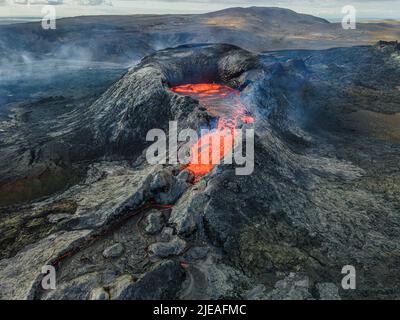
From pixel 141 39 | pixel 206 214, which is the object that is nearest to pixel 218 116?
pixel 206 214

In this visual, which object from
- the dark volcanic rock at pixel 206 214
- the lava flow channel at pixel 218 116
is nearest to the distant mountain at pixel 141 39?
the lava flow channel at pixel 218 116

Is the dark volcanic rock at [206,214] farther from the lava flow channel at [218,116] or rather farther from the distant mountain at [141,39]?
the distant mountain at [141,39]

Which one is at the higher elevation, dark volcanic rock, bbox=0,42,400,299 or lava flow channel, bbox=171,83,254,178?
lava flow channel, bbox=171,83,254,178

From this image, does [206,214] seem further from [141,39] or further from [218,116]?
[141,39]

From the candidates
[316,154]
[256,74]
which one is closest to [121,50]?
[256,74]

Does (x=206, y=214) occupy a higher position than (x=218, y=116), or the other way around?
(x=218, y=116)

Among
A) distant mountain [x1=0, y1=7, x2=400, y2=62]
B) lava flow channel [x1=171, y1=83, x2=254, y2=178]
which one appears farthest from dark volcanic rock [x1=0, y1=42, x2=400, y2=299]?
distant mountain [x1=0, y1=7, x2=400, y2=62]

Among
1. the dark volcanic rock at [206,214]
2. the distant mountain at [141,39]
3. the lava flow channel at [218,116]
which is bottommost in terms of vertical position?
the dark volcanic rock at [206,214]

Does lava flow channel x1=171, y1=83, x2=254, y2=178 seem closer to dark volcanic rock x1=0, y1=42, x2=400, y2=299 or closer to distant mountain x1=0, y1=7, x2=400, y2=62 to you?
dark volcanic rock x1=0, y1=42, x2=400, y2=299

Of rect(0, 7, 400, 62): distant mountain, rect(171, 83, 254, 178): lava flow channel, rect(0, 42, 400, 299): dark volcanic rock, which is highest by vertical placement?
rect(0, 7, 400, 62): distant mountain
